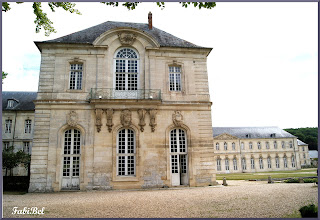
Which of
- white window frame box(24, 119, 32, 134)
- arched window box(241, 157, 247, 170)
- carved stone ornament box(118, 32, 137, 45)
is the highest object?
carved stone ornament box(118, 32, 137, 45)

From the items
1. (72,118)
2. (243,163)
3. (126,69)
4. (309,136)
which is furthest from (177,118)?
(309,136)

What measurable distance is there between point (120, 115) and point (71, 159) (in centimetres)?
367

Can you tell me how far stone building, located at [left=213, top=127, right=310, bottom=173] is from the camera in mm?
49312

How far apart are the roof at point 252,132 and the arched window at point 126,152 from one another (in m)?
40.2

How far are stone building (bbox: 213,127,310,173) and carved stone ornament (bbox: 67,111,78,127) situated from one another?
39.8 metres

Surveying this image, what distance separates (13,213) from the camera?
7.09 m

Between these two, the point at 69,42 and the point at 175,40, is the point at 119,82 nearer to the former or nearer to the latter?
the point at 69,42

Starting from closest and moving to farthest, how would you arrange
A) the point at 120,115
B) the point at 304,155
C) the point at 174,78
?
the point at 120,115 → the point at 174,78 → the point at 304,155

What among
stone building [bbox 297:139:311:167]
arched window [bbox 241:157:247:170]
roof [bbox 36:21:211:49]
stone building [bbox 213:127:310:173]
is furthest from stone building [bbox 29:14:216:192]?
stone building [bbox 297:139:311:167]

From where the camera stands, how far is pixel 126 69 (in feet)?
48.6

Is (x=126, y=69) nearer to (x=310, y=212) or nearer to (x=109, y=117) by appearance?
(x=109, y=117)

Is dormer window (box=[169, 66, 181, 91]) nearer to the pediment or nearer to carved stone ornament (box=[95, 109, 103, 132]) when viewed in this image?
carved stone ornament (box=[95, 109, 103, 132])

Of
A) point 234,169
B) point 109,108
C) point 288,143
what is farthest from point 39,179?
point 288,143

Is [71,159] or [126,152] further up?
[126,152]
